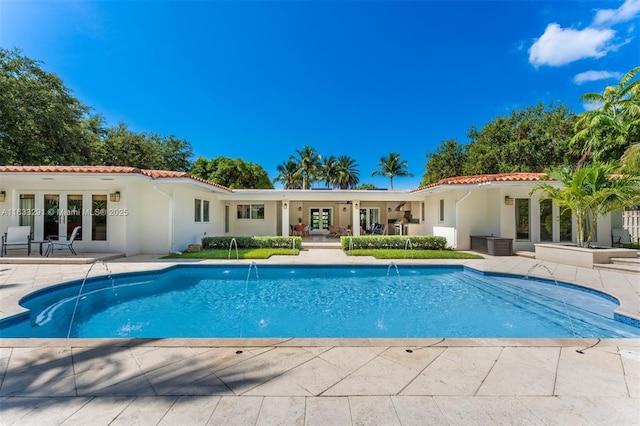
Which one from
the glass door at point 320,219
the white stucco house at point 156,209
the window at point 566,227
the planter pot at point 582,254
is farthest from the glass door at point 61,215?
the window at point 566,227

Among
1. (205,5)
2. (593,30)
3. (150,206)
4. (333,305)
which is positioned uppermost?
(593,30)

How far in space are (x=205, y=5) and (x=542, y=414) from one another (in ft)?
44.3

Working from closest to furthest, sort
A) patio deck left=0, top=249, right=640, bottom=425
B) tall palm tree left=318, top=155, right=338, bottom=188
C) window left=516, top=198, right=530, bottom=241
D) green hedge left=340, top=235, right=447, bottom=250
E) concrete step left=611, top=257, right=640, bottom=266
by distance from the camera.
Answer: patio deck left=0, top=249, right=640, bottom=425 < concrete step left=611, top=257, right=640, bottom=266 < window left=516, top=198, right=530, bottom=241 < green hedge left=340, top=235, right=447, bottom=250 < tall palm tree left=318, top=155, right=338, bottom=188

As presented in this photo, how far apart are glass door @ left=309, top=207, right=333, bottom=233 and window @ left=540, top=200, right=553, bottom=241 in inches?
514

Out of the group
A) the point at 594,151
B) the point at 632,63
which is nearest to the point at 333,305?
the point at 594,151

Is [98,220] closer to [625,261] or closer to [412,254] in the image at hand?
[412,254]

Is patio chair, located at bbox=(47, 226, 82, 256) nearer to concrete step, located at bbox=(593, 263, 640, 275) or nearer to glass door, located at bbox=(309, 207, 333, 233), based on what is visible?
glass door, located at bbox=(309, 207, 333, 233)

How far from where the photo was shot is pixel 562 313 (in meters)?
5.53

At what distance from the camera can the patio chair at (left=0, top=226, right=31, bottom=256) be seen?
10.1m

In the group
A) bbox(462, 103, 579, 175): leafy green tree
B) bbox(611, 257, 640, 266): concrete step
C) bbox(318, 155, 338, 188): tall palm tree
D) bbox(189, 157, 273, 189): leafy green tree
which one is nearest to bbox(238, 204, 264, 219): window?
bbox(611, 257, 640, 266): concrete step

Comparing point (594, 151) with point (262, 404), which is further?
point (594, 151)

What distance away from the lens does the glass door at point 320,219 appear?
21.9 metres

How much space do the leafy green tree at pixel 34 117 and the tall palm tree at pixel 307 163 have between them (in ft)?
84.9

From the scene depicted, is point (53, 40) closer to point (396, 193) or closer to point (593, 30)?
point (396, 193)
